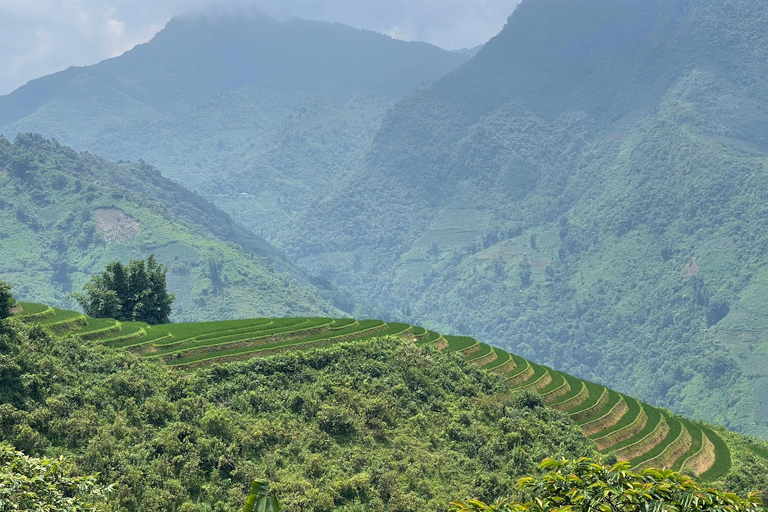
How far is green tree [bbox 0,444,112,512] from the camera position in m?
22.1

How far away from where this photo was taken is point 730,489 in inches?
1993

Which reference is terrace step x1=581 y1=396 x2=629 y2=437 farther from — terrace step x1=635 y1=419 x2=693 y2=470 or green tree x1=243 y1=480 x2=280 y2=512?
green tree x1=243 y1=480 x2=280 y2=512

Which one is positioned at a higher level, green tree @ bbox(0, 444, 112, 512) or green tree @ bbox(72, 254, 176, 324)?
green tree @ bbox(72, 254, 176, 324)

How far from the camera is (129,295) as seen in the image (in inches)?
2581

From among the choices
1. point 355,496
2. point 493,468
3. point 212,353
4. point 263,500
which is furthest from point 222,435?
point 263,500

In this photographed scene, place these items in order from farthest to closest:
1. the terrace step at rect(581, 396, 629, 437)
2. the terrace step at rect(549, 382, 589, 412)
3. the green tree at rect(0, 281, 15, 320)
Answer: the terrace step at rect(549, 382, 589, 412), the terrace step at rect(581, 396, 629, 437), the green tree at rect(0, 281, 15, 320)

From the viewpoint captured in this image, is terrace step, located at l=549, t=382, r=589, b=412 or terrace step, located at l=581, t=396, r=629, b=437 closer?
terrace step, located at l=581, t=396, r=629, b=437

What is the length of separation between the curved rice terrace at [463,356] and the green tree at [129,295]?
22.0ft

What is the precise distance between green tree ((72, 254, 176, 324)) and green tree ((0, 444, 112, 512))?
1565 inches

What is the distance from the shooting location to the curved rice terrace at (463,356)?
5006cm

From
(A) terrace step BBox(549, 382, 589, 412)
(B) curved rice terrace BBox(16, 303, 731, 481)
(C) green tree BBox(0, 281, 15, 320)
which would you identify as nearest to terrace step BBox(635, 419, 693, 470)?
(B) curved rice terrace BBox(16, 303, 731, 481)

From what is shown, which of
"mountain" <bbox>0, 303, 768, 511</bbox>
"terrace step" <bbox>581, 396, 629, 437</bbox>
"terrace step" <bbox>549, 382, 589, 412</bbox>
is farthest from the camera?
"terrace step" <bbox>549, 382, 589, 412</bbox>

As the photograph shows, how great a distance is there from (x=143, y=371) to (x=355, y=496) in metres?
14.3

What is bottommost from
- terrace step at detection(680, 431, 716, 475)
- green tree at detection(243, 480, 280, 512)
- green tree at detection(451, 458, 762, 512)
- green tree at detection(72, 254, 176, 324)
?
terrace step at detection(680, 431, 716, 475)
